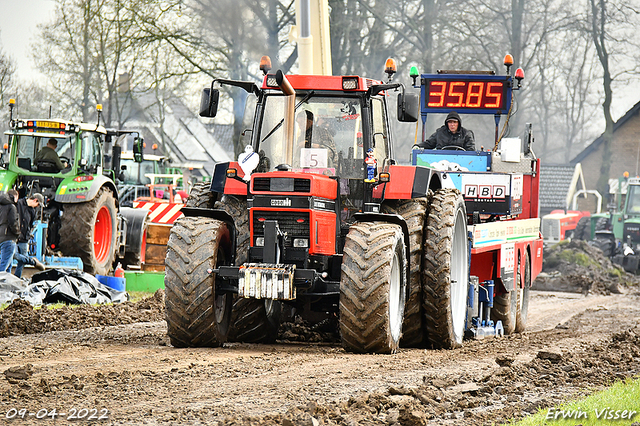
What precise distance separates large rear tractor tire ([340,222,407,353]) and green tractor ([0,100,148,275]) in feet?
27.4

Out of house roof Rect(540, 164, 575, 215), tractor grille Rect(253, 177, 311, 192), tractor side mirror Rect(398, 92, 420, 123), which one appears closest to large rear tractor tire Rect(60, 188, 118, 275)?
tractor grille Rect(253, 177, 311, 192)

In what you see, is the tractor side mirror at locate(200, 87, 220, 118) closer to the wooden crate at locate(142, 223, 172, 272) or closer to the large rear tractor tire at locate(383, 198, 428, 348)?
the large rear tractor tire at locate(383, 198, 428, 348)

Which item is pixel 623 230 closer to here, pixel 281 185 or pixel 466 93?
pixel 466 93

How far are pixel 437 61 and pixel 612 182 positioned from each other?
294 inches

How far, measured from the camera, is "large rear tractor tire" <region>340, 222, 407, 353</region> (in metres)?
7.43

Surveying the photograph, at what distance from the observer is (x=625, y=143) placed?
42281mm

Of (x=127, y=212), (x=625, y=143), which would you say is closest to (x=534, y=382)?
(x=127, y=212)

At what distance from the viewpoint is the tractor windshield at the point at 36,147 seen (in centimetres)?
1573

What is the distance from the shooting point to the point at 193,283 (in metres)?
7.65

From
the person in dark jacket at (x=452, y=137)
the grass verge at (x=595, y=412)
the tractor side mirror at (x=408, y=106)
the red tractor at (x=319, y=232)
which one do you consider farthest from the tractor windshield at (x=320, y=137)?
the person in dark jacket at (x=452, y=137)

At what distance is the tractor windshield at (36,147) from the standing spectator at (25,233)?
178 cm

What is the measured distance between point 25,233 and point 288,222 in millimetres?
7483

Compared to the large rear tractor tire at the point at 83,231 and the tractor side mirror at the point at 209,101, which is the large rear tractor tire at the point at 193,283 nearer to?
the tractor side mirror at the point at 209,101

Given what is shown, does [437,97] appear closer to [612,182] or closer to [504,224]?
[504,224]
